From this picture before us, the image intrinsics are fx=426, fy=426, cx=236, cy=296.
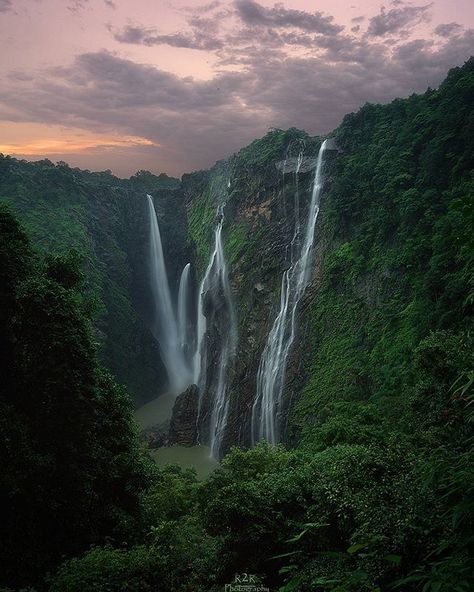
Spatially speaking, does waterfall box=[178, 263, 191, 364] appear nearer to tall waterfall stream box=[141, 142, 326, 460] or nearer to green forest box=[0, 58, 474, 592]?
tall waterfall stream box=[141, 142, 326, 460]

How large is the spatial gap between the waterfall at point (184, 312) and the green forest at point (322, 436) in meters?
22.6

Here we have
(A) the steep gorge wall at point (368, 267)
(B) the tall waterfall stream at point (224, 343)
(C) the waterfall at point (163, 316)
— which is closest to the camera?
(A) the steep gorge wall at point (368, 267)

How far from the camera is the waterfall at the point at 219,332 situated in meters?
28.6

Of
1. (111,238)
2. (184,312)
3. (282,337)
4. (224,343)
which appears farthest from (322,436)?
(111,238)

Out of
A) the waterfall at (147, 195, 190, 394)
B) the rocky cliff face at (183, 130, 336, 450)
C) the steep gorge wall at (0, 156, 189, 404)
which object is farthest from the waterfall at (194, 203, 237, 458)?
the steep gorge wall at (0, 156, 189, 404)

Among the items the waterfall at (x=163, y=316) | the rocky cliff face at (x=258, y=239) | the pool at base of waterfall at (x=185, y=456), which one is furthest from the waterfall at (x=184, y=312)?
the pool at base of waterfall at (x=185, y=456)

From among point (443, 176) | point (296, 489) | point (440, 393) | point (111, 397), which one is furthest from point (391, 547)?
point (443, 176)

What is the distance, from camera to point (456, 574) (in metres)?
1.99

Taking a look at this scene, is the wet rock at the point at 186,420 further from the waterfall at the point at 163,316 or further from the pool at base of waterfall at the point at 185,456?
the waterfall at the point at 163,316

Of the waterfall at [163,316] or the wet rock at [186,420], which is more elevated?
the waterfall at [163,316]

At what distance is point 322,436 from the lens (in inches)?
500

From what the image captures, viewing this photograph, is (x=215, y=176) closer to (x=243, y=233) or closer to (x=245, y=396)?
(x=243, y=233)

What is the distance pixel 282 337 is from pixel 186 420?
10.1 metres

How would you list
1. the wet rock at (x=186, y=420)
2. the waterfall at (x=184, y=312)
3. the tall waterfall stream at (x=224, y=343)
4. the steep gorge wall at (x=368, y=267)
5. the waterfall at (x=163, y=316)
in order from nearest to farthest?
the steep gorge wall at (x=368, y=267), the tall waterfall stream at (x=224, y=343), the wet rock at (x=186, y=420), the waterfall at (x=184, y=312), the waterfall at (x=163, y=316)
